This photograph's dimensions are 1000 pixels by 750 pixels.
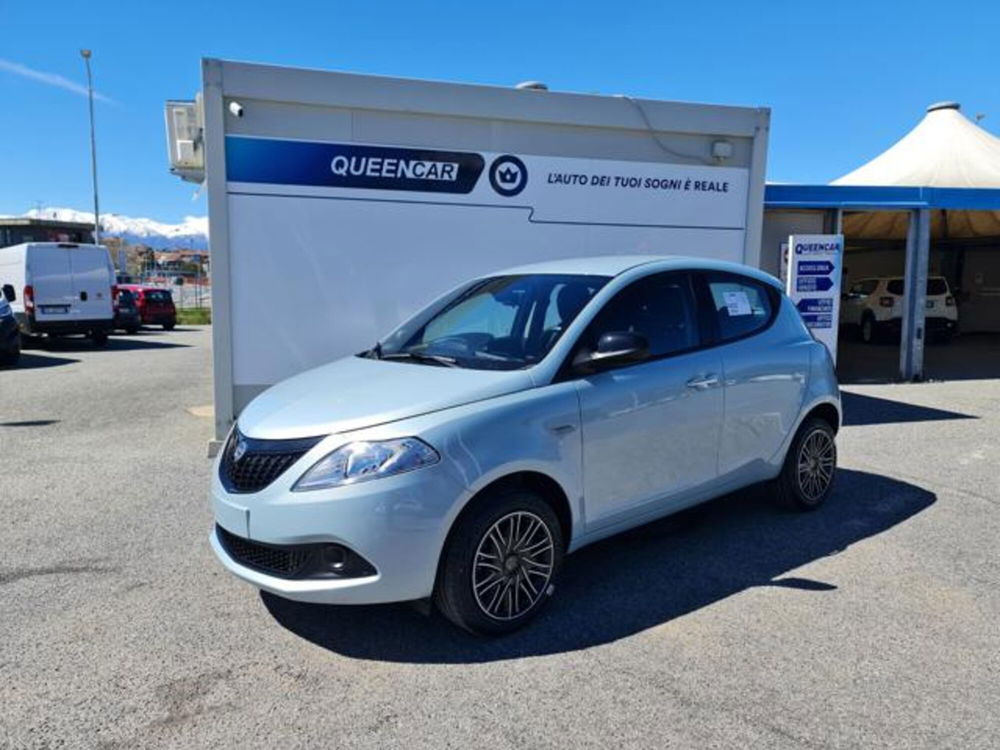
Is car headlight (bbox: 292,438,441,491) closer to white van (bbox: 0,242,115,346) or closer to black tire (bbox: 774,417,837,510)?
black tire (bbox: 774,417,837,510)

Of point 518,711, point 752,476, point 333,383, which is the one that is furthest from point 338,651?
point 752,476

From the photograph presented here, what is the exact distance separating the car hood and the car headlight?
0.37ft

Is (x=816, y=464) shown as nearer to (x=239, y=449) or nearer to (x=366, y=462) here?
(x=366, y=462)

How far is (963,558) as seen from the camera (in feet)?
15.4

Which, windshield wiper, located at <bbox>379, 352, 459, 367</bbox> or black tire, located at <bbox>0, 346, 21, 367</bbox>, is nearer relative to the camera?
windshield wiper, located at <bbox>379, 352, 459, 367</bbox>

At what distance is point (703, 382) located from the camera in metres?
4.46

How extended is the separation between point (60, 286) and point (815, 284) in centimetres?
1630

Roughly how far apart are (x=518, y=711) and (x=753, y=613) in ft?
4.89

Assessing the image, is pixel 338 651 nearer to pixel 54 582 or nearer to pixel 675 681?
pixel 675 681

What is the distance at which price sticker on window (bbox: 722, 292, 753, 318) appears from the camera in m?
4.94

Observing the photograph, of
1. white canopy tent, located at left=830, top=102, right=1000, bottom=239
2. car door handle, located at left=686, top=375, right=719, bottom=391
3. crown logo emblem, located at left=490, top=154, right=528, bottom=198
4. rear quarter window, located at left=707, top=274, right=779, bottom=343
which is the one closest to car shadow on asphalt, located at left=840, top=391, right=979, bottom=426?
rear quarter window, located at left=707, top=274, right=779, bottom=343

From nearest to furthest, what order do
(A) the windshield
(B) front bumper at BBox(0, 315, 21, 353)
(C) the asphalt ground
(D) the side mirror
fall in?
(C) the asphalt ground, (D) the side mirror, (A) the windshield, (B) front bumper at BBox(0, 315, 21, 353)

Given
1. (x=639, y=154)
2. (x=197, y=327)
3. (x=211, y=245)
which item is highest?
(x=639, y=154)

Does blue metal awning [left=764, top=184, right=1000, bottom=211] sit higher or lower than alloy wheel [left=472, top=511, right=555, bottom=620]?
higher
